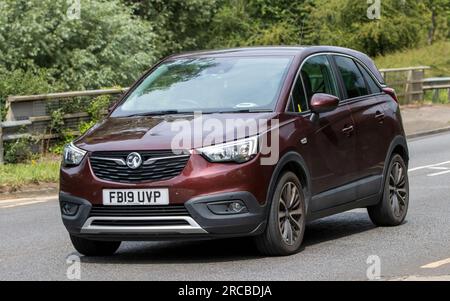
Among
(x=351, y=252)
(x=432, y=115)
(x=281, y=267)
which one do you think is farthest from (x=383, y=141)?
(x=432, y=115)

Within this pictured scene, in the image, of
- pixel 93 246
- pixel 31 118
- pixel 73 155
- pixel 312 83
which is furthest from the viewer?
pixel 31 118

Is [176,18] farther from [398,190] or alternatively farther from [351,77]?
[351,77]

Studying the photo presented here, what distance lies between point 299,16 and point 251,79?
143ft

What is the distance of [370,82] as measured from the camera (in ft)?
37.0

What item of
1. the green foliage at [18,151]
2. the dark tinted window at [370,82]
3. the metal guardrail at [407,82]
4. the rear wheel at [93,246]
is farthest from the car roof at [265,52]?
the metal guardrail at [407,82]

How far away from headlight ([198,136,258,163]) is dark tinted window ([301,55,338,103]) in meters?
→ 1.35

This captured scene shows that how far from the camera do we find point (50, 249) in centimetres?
1021

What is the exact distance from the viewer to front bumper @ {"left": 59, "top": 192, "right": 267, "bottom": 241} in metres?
8.59

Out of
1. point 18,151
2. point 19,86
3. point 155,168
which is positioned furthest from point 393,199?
point 19,86

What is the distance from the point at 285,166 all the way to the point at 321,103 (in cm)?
80

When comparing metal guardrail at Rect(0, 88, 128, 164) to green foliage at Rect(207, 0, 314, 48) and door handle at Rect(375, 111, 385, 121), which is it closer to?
A: door handle at Rect(375, 111, 385, 121)

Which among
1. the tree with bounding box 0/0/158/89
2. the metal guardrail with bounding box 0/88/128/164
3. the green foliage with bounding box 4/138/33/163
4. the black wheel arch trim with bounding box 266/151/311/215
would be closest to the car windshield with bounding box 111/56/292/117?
the black wheel arch trim with bounding box 266/151/311/215

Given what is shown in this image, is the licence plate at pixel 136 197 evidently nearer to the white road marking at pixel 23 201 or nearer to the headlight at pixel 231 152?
the headlight at pixel 231 152
